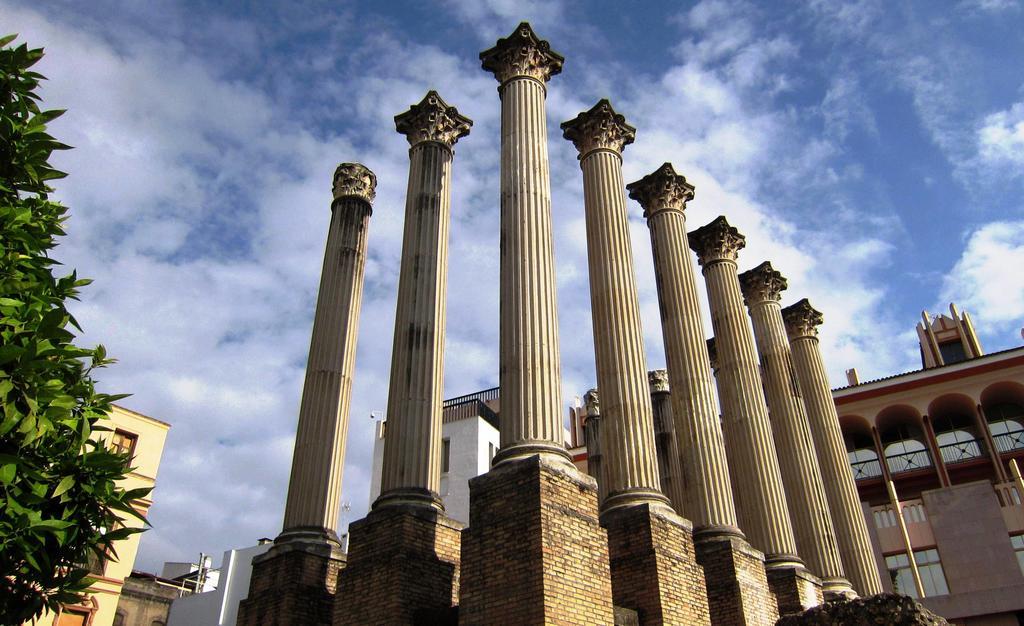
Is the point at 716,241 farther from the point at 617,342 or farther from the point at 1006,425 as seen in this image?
the point at 1006,425

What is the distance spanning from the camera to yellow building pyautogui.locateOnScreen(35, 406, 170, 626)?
29844 millimetres

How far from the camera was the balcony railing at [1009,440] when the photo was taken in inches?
1314

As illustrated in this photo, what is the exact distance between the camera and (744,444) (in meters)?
19.7

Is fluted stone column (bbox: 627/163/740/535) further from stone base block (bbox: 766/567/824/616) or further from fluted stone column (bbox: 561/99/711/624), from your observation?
fluted stone column (bbox: 561/99/711/624)

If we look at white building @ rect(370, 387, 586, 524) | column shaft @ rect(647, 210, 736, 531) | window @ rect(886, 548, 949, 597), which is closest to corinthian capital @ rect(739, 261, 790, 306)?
column shaft @ rect(647, 210, 736, 531)

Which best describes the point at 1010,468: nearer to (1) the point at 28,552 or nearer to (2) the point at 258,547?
(2) the point at 258,547

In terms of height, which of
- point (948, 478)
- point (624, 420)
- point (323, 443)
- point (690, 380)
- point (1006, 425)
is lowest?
point (624, 420)

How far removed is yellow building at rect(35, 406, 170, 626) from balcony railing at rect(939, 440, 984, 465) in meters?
33.0

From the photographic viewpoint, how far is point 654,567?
44.6 ft

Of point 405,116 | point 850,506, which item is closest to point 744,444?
point 850,506

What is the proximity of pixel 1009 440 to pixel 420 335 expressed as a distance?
28523 millimetres

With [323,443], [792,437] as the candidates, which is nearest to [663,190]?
[792,437]

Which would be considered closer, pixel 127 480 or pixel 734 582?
pixel 734 582

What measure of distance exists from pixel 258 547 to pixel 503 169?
2797 centimetres
